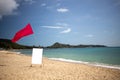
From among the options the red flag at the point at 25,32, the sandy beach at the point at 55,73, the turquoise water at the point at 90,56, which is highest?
the red flag at the point at 25,32

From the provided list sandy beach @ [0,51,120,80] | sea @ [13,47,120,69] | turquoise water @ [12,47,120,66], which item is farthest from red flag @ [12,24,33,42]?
turquoise water @ [12,47,120,66]

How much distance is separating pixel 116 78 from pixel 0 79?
12.3ft

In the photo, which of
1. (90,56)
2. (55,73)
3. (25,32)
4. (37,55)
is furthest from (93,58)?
(25,32)

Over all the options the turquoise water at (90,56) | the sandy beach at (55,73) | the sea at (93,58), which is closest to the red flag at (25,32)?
the sandy beach at (55,73)

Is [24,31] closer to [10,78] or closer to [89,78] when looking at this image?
[10,78]

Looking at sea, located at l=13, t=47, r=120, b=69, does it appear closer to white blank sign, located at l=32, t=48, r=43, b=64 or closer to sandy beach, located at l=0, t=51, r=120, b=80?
sandy beach, located at l=0, t=51, r=120, b=80

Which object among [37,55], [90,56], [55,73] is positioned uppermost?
[37,55]

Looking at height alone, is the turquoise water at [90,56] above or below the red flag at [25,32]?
below

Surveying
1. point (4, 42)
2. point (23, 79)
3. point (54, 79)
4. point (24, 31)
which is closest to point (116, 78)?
point (54, 79)

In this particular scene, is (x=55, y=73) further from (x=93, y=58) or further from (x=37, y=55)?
(x=93, y=58)

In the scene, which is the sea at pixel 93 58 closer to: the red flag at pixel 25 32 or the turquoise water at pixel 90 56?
the turquoise water at pixel 90 56

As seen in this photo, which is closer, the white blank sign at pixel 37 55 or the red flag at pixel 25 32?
the red flag at pixel 25 32

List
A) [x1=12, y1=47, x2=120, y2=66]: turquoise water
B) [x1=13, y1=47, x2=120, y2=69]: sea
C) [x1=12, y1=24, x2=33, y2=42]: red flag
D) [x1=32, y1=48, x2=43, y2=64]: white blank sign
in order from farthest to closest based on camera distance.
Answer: [x1=12, y1=47, x2=120, y2=66]: turquoise water
[x1=13, y1=47, x2=120, y2=69]: sea
[x1=32, y1=48, x2=43, y2=64]: white blank sign
[x1=12, y1=24, x2=33, y2=42]: red flag

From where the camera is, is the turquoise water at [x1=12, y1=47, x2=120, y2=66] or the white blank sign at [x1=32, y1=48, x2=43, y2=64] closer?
the white blank sign at [x1=32, y1=48, x2=43, y2=64]
